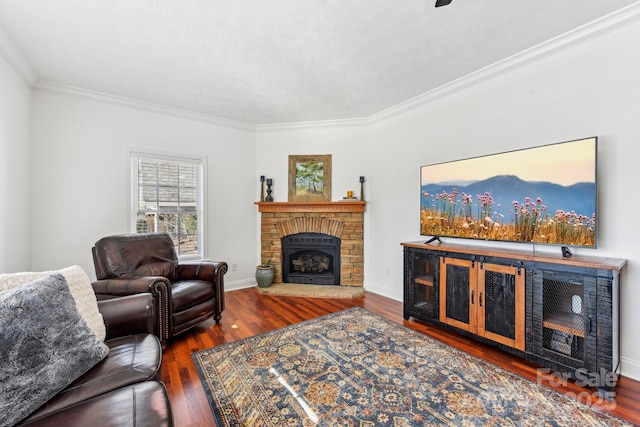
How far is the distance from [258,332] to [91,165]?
2925mm

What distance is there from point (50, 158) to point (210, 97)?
6.42 feet

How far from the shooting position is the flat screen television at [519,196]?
7.14 feet

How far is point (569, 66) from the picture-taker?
236 cm

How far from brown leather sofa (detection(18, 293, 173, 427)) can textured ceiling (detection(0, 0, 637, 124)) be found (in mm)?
2188

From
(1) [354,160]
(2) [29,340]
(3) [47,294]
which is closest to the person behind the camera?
(2) [29,340]

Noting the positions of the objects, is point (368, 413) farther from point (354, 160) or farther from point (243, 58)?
point (354, 160)

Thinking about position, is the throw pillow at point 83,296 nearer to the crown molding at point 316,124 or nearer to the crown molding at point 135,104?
the crown molding at point 135,104

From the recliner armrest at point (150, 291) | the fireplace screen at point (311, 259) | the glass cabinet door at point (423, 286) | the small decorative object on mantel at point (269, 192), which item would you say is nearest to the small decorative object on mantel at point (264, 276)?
the fireplace screen at point (311, 259)

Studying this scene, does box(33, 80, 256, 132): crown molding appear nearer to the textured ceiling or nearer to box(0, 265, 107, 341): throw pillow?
the textured ceiling

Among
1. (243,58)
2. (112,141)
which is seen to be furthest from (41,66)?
(243,58)

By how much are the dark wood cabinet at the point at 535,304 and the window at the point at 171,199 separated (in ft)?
11.1

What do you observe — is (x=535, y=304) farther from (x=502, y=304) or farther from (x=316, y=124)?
(x=316, y=124)

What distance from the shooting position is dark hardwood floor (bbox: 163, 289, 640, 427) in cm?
175

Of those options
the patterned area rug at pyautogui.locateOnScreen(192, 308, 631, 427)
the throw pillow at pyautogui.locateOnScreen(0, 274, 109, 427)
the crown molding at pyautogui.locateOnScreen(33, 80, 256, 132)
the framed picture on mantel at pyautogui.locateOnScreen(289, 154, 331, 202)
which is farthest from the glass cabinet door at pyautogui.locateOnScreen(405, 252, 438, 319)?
the crown molding at pyautogui.locateOnScreen(33, 80, 256, 132)
